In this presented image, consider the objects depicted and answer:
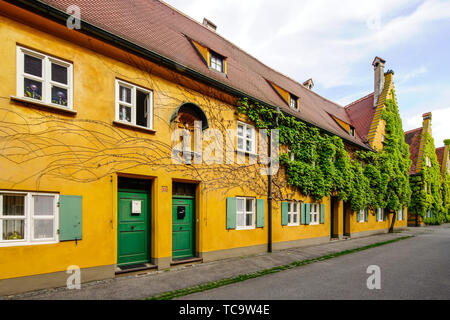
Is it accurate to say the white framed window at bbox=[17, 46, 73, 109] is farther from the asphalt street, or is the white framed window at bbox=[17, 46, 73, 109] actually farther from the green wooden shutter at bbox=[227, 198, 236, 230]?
the green wooden shutter at bbox=[227, 198, 236, 230]

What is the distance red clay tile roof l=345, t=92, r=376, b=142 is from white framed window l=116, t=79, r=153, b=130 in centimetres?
1907

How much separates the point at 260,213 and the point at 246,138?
10.8 ft

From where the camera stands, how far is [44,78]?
6.67 m

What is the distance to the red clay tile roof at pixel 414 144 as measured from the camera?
104ft

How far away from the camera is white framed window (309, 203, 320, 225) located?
49.9 ft

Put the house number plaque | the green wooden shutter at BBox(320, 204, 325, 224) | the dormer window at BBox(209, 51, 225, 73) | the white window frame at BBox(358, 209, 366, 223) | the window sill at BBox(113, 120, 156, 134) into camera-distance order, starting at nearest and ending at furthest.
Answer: the window sill at BBox(113, 120, 156, 134)
the house number plaque
the dormer window at BBox(209, 51, 225, 73)
the green wooden shutter at BBox(320, 204, 325, 224)
the white window frame at BBox(358, 209, 366, 223)

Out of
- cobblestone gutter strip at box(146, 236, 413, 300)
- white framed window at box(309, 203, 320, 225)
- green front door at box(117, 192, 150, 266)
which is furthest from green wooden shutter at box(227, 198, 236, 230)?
white framed window at box(309, 203, 320, 225)

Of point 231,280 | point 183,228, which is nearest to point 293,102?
point 183,228

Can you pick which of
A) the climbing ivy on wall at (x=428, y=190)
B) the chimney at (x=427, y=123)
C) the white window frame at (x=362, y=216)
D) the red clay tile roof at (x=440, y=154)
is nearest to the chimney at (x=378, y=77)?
the white window frame at (x=362, y=216)

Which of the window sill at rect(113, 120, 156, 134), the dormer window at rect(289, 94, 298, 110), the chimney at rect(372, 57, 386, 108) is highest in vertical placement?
the chimney at rect(372, 57, 386, 108)

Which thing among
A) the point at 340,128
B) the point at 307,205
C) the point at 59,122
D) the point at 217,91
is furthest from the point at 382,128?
the point at 59,122

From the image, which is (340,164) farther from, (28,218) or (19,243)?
(19,243)

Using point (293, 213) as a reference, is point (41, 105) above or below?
above

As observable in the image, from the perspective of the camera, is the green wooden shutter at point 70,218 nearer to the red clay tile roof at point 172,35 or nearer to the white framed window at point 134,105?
the white framed window at point 134,105
